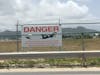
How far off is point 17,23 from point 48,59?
4082mm

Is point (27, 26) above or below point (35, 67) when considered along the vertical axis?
above

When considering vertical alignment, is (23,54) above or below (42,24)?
below

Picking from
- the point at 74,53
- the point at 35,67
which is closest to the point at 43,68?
the point at 35,67

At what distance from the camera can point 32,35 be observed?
75.7 ft

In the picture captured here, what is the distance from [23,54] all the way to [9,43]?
47.2ft

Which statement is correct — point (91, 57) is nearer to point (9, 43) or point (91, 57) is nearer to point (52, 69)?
point (52, 69)

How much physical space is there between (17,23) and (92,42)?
32.9 ft

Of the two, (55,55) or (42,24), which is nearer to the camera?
(55,55)

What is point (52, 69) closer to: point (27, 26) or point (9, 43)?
point (27, 26)

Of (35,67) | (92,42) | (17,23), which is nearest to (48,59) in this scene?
(35,67)

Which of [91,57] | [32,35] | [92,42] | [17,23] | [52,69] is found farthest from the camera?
[92,42]

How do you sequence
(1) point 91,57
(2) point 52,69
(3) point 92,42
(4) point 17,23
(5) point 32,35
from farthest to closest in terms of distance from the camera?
(3) point 92,42 < (5) point 32,35 < (4) point 17,23 < (1) point 91,57 < (2) point 52,69

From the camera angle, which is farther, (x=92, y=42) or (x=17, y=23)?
(x=92, y=42)

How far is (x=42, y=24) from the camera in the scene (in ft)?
73.6
